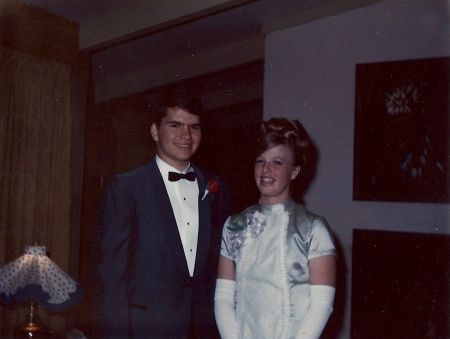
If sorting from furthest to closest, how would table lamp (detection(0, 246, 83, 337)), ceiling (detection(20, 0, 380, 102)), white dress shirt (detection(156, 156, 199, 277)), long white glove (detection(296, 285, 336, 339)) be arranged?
ceiling (detection(20, 0, 380, 102)), table lamp (detection(0, 246, 83, 337)), white dress shirt (detection(156, 156, 199, 277)), long white glove (detection(296, 285, 336, 339))

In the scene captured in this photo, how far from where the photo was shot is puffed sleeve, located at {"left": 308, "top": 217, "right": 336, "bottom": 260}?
1648 mm

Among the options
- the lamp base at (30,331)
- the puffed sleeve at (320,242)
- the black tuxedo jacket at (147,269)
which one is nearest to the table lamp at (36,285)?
the lamp base at (30,331)

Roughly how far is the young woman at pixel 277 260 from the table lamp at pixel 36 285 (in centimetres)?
100

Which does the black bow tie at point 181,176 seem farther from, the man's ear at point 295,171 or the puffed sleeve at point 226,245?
the man's ear at point 295,171

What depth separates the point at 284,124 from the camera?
5.96 ft

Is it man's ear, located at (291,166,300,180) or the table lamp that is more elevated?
man's ear, located at (291,166,300,180)

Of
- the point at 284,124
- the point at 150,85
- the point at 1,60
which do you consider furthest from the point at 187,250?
the point at 150,85

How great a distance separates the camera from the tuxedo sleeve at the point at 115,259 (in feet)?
5.95

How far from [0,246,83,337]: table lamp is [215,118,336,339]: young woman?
39.3 inches

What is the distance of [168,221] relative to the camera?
188cm

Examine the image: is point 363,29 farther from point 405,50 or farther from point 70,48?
point 70,48

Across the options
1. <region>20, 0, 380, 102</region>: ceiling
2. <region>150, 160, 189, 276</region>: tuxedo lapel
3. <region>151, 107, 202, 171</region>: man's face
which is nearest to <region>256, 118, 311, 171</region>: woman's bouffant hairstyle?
<region>151, 107, 202, 171</region>: man's face

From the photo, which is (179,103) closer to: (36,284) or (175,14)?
(36,284)

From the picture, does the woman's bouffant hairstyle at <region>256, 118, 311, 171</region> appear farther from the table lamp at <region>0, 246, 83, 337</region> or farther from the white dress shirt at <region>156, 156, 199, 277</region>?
the table lamp at <region>0, 246, 83, 337</region>
